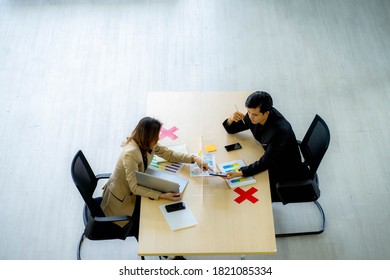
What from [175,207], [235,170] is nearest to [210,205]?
[175,207]

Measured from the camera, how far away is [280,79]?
179 inches

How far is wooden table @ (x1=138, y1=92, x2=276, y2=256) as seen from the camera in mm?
2512

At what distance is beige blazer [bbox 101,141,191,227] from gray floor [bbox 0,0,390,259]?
0.56m

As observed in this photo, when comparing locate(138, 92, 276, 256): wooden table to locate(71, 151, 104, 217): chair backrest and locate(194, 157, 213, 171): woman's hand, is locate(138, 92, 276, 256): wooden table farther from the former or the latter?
locate(71, 151, 104, 217): chair backrest

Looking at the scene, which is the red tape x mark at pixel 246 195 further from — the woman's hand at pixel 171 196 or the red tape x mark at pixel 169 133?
the red tape x mark at pixel 169 133

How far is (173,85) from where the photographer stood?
447 cm

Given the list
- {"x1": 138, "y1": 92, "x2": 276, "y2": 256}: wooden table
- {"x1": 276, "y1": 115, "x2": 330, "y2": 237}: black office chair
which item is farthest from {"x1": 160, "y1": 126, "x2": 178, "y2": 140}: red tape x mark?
{"x1": 276, "y1": 115, "x2": 330, "y2": 237}: black office chair

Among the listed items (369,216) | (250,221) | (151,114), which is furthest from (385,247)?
(151,114)

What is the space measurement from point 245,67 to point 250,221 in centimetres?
247

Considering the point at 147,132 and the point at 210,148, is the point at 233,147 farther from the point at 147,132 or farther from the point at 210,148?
the point at 147,132

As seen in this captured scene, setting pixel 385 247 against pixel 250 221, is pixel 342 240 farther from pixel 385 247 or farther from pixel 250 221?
pixel 250 221

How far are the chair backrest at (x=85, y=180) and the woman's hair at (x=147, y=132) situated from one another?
0.42 metres

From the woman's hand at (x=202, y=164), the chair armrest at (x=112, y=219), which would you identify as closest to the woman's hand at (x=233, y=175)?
the woman's hand at (x=202, y=164)

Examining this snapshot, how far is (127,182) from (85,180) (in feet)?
0.97
